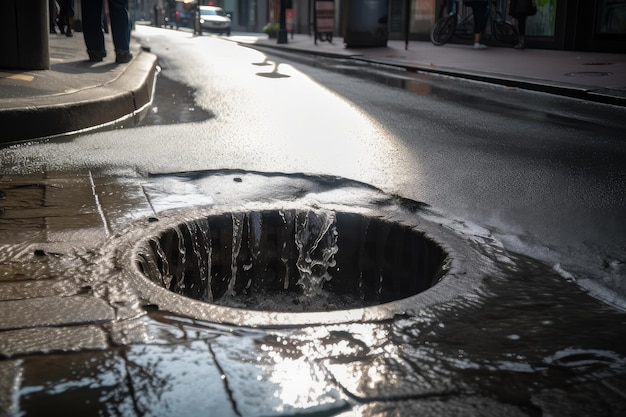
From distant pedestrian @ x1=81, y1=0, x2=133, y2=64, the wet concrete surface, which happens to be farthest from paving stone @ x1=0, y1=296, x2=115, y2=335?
distant pedestrian @ x1=81, y1=0, x2=133, y2=64

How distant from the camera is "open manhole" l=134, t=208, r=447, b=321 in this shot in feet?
10.4

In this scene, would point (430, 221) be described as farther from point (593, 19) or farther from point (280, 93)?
point (593, 19)

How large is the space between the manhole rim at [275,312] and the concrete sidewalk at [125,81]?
103 inches

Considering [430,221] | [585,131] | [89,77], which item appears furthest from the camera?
[89,77]

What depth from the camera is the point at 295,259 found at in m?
3.52

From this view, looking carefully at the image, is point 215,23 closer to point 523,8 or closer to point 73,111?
point 523,8

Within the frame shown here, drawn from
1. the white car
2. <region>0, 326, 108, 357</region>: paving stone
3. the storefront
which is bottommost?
<region>0, 326, 108, 357</region>: paving stone

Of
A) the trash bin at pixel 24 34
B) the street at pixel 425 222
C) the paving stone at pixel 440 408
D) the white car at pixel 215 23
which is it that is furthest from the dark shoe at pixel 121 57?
the white car at pixel 215 23

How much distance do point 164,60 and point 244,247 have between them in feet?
40.6

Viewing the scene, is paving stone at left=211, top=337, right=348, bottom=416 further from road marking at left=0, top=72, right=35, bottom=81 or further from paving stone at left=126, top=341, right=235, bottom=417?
road marking at left=0, top=72, right=35, bottom=81

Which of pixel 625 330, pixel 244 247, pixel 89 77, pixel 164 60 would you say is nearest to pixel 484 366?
pixel 625 330

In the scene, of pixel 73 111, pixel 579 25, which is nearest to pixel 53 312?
pixel 73 111

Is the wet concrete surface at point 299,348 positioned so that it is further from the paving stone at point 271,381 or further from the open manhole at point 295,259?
the open manhole at point 295,259

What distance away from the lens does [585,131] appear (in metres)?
6.19
